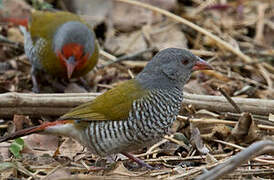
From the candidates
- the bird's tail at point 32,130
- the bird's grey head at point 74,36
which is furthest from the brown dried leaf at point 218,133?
the bird's grey head at point 74,36

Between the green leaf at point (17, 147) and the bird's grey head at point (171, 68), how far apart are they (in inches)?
37.3

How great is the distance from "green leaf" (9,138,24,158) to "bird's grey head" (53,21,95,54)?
166 cm

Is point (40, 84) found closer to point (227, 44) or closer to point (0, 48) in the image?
point (0, 48)

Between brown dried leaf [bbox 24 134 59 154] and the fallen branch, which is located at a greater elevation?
the fallen branch

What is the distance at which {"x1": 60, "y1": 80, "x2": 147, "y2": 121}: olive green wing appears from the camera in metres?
3.67

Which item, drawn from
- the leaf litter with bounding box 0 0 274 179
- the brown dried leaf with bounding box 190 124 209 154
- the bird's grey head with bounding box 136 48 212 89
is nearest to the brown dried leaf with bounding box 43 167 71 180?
the leaf litter with bounding box 0 0 274 179

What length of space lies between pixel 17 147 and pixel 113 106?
0.74 metres

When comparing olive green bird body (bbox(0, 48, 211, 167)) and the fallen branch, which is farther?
the fallen branch

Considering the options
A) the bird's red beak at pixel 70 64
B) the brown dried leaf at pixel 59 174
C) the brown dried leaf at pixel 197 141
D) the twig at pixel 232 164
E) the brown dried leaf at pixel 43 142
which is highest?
the twig at pixel 232 164

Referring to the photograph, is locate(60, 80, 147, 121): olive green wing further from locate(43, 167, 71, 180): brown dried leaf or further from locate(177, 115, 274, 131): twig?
locate(177, 115, 274, 131): twig

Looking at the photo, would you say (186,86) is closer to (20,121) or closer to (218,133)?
(218,133)

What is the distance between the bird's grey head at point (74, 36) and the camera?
17.3 ft

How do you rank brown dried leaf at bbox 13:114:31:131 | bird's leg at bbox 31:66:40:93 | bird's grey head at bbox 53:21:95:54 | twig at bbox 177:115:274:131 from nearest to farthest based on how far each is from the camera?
twig at bbox 177:115:274:131, brown dried leaf at bbox 13:114:31:131, bird's grey head at bbox 53:21:95:54, bird's leg at bbox 31:66:40:93

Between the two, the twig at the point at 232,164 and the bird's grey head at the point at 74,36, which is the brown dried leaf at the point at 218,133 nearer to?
the twig at the point at 232,164
